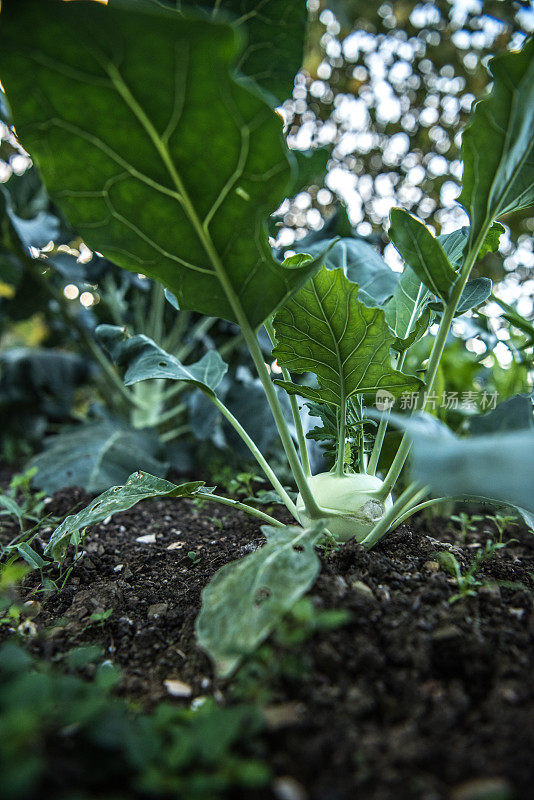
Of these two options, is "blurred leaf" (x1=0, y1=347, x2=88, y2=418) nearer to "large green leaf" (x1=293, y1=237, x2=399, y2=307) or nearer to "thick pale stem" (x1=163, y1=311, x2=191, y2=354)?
"thick pale stem" (x1=163, y1=311, x2=191, y2=354)

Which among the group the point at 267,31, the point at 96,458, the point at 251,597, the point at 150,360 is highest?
the point at 267,31

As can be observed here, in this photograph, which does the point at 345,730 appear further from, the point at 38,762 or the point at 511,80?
the point at 511,80

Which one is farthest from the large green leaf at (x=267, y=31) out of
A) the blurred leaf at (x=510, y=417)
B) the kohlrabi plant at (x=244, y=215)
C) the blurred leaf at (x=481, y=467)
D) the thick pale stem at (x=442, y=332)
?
the blurred leaf at (x=481, y=467)

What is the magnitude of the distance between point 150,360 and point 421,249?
0.52 metres

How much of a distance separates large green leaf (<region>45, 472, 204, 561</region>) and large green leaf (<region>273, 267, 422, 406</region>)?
24 cm

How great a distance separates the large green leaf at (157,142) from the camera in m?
0.52

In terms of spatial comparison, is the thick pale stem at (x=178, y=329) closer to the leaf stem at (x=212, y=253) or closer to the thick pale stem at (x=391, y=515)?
the leaf stem at (x=212, y=253)

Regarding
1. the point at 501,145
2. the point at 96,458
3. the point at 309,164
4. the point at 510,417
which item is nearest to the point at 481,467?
the point at 510,417

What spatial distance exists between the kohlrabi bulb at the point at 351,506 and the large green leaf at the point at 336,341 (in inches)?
5.4

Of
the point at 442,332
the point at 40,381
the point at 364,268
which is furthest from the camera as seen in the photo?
the point at 40,381

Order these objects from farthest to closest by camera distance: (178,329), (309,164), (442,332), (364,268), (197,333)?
1. (178,329)
2. (197,333)
3. (364,268)
4. (309,164)
5. (442,332)

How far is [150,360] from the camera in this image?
0.92 meters

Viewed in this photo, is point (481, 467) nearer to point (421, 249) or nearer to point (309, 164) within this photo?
point (421, 249)

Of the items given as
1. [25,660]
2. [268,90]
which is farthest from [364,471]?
[268,90]
